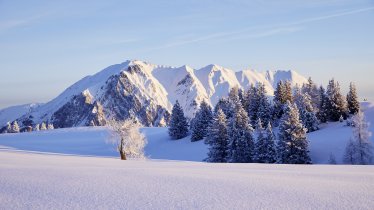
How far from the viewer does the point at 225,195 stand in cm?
1359

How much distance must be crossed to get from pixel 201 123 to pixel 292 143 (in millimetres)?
31299

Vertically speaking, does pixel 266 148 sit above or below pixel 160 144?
below

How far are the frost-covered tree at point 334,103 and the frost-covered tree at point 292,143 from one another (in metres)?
22.8

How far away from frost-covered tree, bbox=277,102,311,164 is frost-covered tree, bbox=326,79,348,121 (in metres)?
22.8

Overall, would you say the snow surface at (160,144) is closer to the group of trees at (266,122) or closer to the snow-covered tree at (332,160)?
the snow-covered tree at (332,160)

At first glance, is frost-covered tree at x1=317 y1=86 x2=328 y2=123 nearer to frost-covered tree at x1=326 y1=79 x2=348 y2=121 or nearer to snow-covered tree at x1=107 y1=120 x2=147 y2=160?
frost-covered tree at x1=326 y1=79 x2=348 y2=121

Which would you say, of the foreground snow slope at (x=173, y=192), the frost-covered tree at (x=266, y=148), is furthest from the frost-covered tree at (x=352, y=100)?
the foreground snow slope at (x=173, y=192)

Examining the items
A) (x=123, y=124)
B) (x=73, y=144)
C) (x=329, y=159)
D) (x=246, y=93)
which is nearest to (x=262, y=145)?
(x=329, y=159)

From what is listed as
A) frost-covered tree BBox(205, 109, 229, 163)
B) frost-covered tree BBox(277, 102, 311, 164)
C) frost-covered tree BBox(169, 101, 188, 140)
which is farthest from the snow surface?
frost-covered tree BBox(205, 109, 229, 163)

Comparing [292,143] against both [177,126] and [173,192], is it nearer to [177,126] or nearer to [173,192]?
[177,126]

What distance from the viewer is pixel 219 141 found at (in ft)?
204

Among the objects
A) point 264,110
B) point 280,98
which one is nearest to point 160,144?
point 264,110

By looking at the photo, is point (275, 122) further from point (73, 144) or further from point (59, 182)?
point (59, 182)

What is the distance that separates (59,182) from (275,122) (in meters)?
67.1
